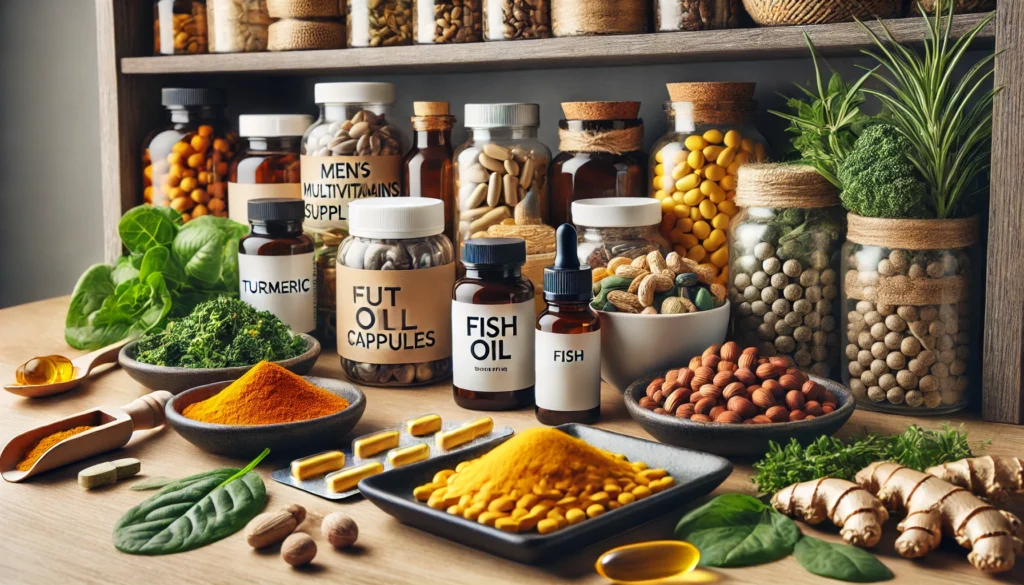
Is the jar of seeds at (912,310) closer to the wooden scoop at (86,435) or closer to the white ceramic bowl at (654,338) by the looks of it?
the white ceramic bowl at (654,338)

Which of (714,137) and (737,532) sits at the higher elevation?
(714,137)

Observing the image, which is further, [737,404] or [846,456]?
[737,404]

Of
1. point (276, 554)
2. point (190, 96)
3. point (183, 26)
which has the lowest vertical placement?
point (276, 554)

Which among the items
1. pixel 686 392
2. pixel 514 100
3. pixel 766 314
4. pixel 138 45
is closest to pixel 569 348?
pixel 686 392

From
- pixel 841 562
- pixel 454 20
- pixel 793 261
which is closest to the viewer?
pixel 841 562

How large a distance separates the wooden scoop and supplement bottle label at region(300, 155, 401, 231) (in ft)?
1.34

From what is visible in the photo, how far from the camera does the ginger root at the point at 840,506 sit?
79 centimetres

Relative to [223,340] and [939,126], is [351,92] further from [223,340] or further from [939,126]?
[939,126]

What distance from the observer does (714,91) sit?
4.30 feet

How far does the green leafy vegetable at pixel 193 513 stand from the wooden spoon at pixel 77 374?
424mm

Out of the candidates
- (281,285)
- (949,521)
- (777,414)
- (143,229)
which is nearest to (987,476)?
(949,521)

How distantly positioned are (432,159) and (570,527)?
0.80 metres

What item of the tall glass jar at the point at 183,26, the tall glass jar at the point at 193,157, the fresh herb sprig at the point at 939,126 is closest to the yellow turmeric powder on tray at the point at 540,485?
the fresh herb sprig at the point at 939,126

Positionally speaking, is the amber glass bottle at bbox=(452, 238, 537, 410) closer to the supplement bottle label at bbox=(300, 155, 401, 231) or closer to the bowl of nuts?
the bowl of nuts
